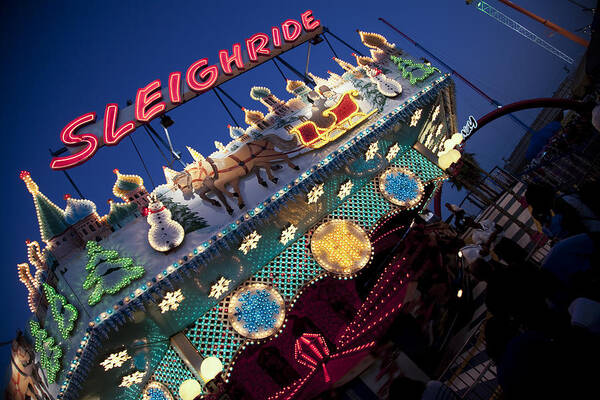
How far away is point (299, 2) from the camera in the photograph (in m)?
36.3

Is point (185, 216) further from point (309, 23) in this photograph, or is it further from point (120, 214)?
point (309, 23)

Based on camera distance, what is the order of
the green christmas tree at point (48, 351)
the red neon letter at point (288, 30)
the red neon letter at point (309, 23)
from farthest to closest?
the red neon letter at point (309, 23) < the red neon letter at point (288, 30) < the green christmas tree at point (48, 351)

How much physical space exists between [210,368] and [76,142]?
21.0 feet

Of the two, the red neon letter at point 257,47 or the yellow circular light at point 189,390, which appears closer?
the yellow circular light at point 189,390

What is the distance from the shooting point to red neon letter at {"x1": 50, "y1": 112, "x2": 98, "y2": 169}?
789 centimetres

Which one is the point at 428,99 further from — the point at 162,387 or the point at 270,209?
the point at 162,387

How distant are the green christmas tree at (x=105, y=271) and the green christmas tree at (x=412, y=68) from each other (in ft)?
31.5

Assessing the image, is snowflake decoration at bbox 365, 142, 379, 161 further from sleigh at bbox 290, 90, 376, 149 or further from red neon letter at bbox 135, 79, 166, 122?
red neon letter at bbox 135, 79, 166, 122

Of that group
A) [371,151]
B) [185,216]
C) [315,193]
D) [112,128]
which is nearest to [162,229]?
[185,216]

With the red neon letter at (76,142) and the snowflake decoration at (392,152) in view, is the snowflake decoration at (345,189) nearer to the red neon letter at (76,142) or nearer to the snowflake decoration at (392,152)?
the snowflake decoration at (392,152)

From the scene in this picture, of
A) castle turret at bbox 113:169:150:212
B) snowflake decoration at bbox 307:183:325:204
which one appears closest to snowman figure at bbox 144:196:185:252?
castle turret at bbox 113:169:150:212

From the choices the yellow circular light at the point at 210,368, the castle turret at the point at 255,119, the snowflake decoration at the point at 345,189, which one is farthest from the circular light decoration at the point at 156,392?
the castle turret at the point at 255,119

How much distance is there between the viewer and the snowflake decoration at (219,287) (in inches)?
292

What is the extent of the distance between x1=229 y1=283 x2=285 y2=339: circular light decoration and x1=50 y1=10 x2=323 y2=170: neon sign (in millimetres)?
5090
